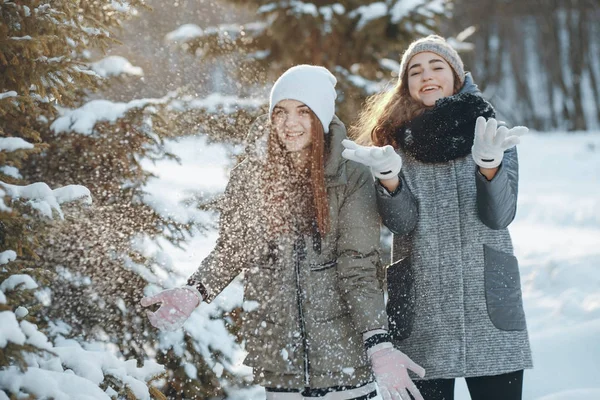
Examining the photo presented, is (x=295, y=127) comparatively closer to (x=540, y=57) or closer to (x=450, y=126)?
(x=450, y=126)

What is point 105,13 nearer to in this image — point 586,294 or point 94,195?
point 94,195

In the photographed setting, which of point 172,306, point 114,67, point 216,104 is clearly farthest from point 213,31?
point 172,306

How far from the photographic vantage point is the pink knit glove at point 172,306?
7.93 feet

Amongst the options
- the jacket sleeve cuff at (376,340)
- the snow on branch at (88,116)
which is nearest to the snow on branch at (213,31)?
the snow on branch at (88,116)

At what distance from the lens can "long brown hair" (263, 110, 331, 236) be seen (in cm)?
240

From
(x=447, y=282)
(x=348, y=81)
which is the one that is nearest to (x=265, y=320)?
(x=447, y=282)

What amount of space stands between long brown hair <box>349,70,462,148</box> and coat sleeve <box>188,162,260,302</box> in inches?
23.6

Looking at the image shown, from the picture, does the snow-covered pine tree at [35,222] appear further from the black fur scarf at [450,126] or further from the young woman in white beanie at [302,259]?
the black fur scarf at [450,126]

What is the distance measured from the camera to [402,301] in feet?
Answer: 8.52

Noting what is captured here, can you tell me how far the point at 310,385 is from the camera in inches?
92.8

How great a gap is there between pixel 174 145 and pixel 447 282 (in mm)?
1760

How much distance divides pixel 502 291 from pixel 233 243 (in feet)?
3.42

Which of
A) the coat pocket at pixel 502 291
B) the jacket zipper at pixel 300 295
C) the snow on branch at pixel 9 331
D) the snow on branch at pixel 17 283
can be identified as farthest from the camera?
the coat pocket at pixel 502 291

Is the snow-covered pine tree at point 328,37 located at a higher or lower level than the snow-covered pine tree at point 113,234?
higher
